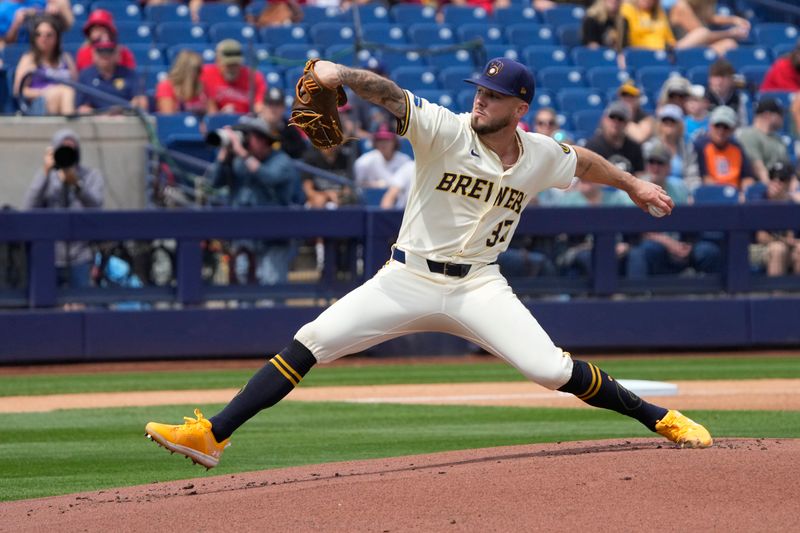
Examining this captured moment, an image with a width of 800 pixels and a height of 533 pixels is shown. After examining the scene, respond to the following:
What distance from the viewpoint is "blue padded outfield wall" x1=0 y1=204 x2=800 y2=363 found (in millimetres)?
12109

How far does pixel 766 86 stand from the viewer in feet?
56.7

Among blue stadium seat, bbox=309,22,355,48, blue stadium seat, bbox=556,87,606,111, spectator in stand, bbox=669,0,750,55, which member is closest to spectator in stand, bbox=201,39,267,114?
blue stadium seat, bbox=309,22,355,48

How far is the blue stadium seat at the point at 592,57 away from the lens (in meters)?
18.0

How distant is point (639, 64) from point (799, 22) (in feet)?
12.8

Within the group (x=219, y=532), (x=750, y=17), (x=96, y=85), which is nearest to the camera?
(x=219, y=532)

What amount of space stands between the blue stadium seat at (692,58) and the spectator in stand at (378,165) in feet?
19.5

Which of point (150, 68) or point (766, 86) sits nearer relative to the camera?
point (150, 68)

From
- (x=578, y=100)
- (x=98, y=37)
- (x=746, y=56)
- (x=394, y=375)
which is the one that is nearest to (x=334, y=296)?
(x=394, y=375)

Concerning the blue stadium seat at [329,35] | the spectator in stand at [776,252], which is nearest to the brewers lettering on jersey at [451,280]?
the spectator in stand at [776,252]

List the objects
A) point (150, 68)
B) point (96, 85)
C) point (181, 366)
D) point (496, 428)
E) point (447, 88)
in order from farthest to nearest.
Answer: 1. point (447, 88)
2. point (150, 68)
3. point (96, 85)
4. point (181, 366)
5. point (496, 428)

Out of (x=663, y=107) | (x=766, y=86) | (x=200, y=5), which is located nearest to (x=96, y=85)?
(x=200, y=5)

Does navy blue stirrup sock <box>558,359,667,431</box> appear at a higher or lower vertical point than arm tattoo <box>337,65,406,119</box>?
lower

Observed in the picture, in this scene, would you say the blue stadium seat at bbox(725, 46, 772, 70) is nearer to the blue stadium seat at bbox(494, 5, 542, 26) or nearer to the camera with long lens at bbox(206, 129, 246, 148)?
the blue stadium seat at bbox(494, 5, 542, 26)

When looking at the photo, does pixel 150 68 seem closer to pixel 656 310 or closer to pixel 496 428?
pixel 656 310
